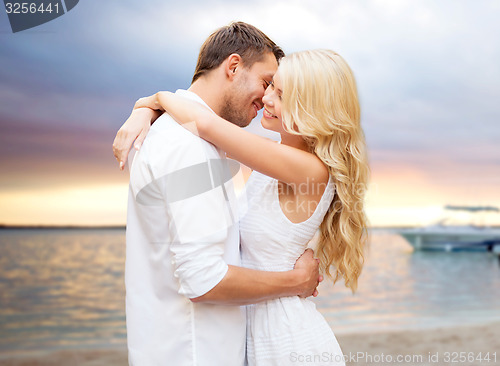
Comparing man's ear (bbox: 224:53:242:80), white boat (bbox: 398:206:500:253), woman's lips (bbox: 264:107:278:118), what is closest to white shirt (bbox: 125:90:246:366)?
woman's lips (bbox: 264:107:278:118)

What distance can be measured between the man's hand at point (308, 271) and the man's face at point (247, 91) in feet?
2.32

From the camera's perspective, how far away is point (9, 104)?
13.2 m

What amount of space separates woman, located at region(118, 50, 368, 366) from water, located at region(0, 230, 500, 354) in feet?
24.3

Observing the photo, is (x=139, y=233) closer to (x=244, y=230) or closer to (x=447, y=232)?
(x=244, y=230)

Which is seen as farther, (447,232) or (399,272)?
(447,232)

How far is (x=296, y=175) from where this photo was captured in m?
1.77

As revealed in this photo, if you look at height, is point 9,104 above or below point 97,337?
above

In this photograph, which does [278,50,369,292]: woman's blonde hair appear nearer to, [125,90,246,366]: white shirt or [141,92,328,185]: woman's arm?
[141,92,328,185]: woman's arm

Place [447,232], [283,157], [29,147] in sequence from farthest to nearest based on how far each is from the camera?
[447,232] → [29,147] → [283,157]

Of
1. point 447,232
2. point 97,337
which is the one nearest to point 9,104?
point 97,337

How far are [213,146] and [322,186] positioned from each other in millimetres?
480

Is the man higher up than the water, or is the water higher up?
the man

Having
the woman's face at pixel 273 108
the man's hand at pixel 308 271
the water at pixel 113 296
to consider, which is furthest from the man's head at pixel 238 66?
the water at pixel 113 296

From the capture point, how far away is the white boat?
24.7 m
